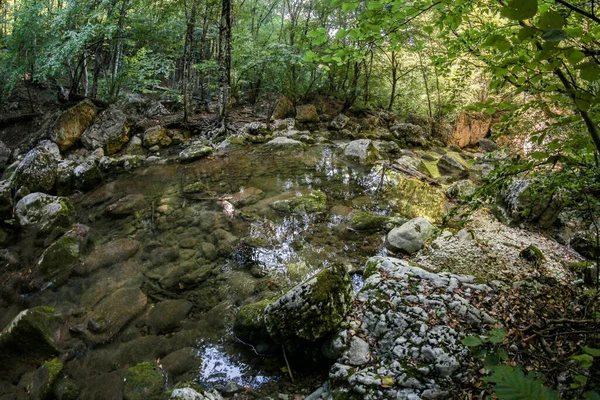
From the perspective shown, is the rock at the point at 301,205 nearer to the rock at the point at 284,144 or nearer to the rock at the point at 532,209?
the rock at the point at 532,209

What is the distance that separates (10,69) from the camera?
9.64 m

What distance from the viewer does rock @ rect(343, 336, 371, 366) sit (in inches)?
110

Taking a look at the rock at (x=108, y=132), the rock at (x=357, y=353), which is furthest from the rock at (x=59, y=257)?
the rock at (x=108, y=132)

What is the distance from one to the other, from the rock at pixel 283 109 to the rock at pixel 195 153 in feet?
17.5

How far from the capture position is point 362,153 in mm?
10883

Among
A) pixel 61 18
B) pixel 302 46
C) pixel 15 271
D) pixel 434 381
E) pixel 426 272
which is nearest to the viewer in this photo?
pixel 434 381

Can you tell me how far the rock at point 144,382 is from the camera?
2959 mm

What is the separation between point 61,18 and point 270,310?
10906 millimetres

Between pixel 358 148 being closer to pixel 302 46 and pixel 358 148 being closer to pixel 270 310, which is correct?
pixel 302 46

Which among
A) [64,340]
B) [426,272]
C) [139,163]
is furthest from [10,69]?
[426,272]

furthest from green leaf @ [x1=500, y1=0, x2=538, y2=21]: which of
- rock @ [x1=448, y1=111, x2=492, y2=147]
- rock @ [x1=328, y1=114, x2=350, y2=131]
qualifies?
rock @ [x1=448, y1=111, x2=492, y2=147]

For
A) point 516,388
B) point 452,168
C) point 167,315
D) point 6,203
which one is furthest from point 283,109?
point 516,388

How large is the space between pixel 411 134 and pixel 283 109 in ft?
21.3

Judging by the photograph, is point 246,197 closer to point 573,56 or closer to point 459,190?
point 459,190
